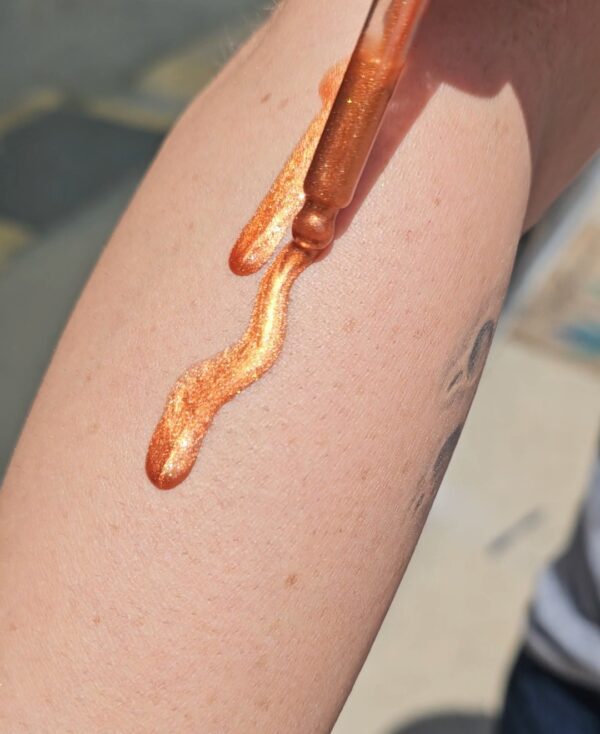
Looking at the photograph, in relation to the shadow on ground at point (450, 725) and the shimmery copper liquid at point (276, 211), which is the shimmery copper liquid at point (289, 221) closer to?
the shimmery copper liquid at point (276, 211)

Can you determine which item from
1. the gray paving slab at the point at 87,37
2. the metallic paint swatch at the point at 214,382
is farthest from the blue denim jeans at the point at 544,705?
the gray paving slab at the point at 87,37

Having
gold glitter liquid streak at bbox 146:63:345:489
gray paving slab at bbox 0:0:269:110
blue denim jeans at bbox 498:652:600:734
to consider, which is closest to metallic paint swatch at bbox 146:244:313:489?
gold glitter liquid streak at bbox 146:63:345:489

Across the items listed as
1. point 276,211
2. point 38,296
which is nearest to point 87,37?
point 38,296

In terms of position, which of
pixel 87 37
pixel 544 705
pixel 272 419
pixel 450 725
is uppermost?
pixel 87 37

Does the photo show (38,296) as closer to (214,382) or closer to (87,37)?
(87,37)

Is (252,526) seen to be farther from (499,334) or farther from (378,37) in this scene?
(499,334)

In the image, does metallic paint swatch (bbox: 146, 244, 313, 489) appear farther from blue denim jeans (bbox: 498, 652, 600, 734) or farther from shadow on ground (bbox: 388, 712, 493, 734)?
shadow on ground (bbox: 388, 712, 493, 734)

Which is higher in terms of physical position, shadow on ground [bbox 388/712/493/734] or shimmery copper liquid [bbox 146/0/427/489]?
shimmery copper liquid [bbox 146/0/427/489]
